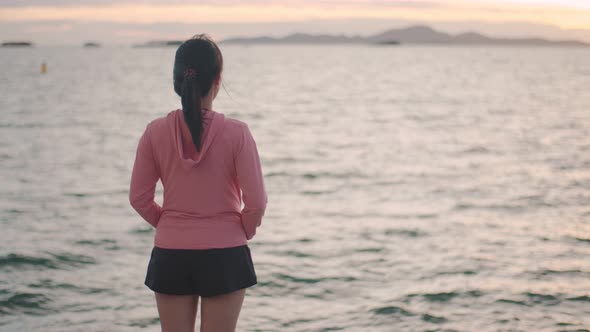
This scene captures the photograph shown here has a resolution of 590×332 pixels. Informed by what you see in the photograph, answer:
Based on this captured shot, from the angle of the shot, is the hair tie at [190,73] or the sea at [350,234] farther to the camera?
the sea at [350,234]

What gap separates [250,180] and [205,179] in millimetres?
215

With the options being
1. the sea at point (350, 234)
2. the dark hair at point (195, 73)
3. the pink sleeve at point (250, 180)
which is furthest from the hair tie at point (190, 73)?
the sea at point (350, 234)

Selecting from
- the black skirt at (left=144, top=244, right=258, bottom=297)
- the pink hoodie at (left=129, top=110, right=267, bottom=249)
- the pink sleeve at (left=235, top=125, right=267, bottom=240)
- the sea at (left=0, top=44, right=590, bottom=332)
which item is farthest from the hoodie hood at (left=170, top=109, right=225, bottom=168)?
the sea at (left=0, top=44, right=590, bottom=332)

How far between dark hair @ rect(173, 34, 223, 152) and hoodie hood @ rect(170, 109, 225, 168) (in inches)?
1.3

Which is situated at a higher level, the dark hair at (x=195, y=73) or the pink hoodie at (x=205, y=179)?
the dark hair at (x=195, y=73)

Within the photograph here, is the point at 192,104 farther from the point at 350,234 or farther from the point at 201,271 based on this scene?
the point at 350,234

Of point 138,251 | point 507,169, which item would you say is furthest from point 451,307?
point 507,169

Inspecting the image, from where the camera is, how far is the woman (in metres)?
3.35

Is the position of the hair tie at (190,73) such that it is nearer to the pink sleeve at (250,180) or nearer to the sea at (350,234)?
the pink sleeve at (250,180)

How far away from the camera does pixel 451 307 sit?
799 cm

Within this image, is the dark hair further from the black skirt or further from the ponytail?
the black skirt

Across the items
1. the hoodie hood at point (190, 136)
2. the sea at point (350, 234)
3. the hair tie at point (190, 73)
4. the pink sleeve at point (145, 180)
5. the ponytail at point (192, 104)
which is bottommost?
the sea at point (350, 234)

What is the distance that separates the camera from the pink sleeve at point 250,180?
3.36 m

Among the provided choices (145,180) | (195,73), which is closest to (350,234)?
(145,180)
